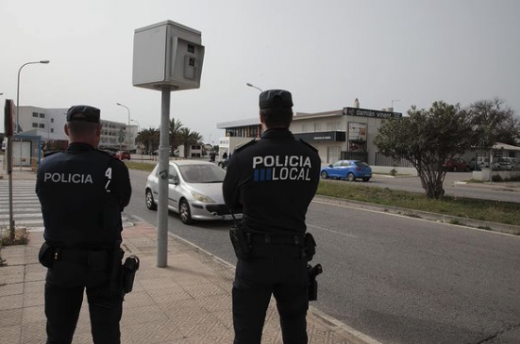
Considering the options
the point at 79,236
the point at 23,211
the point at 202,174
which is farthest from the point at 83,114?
the point at 23,211

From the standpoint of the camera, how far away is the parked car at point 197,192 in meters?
9.21

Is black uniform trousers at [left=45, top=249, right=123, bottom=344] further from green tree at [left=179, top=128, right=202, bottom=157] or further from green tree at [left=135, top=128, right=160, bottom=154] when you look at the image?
green tree at [left=135, top=128, right=160, bottom=154]

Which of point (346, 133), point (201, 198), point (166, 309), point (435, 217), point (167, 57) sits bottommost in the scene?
point (166, 309)

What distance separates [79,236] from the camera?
2.48 meters

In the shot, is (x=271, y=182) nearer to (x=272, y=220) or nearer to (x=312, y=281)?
(x=272, y=220)

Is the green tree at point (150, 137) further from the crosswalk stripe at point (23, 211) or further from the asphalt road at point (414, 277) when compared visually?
the asphalt road at point (414, 277)

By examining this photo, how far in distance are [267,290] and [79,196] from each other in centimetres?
127

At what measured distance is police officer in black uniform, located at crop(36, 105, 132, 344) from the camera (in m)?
2.47

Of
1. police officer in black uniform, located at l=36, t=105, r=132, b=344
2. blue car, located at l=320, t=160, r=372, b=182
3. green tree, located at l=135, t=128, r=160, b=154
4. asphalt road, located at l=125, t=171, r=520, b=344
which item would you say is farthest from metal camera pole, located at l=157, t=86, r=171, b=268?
green tree, located at l=135, t=128, r=160, b=154

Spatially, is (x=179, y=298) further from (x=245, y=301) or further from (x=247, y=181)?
(x=247, y=181)

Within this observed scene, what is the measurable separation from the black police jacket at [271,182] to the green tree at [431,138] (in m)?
13.5

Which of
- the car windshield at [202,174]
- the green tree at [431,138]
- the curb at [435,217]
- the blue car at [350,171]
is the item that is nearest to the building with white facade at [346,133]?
the blue car at [350,171]

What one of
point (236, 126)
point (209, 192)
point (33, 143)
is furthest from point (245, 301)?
point (236, 126)

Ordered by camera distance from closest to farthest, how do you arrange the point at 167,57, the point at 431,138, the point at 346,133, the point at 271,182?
the point at 271,182 < the point at 167,57 < the point at 431,138 < the point at 346,133
